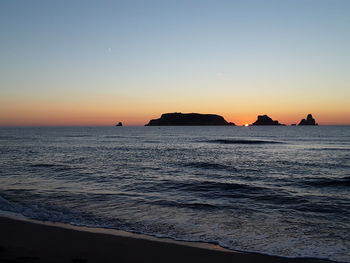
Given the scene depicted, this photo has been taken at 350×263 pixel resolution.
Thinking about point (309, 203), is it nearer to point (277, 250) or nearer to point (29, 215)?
point (277, 250)

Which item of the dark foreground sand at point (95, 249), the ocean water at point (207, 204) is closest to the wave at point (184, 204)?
the ocean water at point (207, 204)

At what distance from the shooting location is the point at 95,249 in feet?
26.1

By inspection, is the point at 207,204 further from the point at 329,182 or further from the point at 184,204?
the point at 329,182

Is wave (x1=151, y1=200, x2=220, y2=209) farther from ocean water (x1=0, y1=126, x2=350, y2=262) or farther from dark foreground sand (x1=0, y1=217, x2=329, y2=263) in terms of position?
dark foreground sand (x1=0, y1=217, x2=329, y2=263)

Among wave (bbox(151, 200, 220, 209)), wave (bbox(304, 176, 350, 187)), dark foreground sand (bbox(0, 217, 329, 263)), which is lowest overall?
wave (bbox(151, 200, 220, 209))

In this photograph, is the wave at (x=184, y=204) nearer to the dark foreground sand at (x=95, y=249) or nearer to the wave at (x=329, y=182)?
the dark foreground sand at (x=95, y=249)

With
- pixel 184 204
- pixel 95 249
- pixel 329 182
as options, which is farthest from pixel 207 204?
pixel 329 182

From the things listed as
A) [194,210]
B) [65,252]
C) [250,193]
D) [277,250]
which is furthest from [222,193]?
[65,252]

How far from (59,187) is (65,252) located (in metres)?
10.2

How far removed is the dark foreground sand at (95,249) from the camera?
7.28 meters

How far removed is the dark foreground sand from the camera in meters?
7.28

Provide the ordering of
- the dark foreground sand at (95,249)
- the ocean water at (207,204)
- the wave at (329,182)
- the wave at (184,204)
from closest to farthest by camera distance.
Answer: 1. the dark foreground sand at (95,249)
2. the ocean water at (207,204)
3. the wave at (184,204)
4. the wave at (329,182)

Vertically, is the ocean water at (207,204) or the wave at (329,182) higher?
the wave at (329,182)

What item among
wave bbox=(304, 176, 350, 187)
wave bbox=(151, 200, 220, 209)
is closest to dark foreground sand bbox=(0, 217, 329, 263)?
wave bbox=(151, 200, 220, 209)
